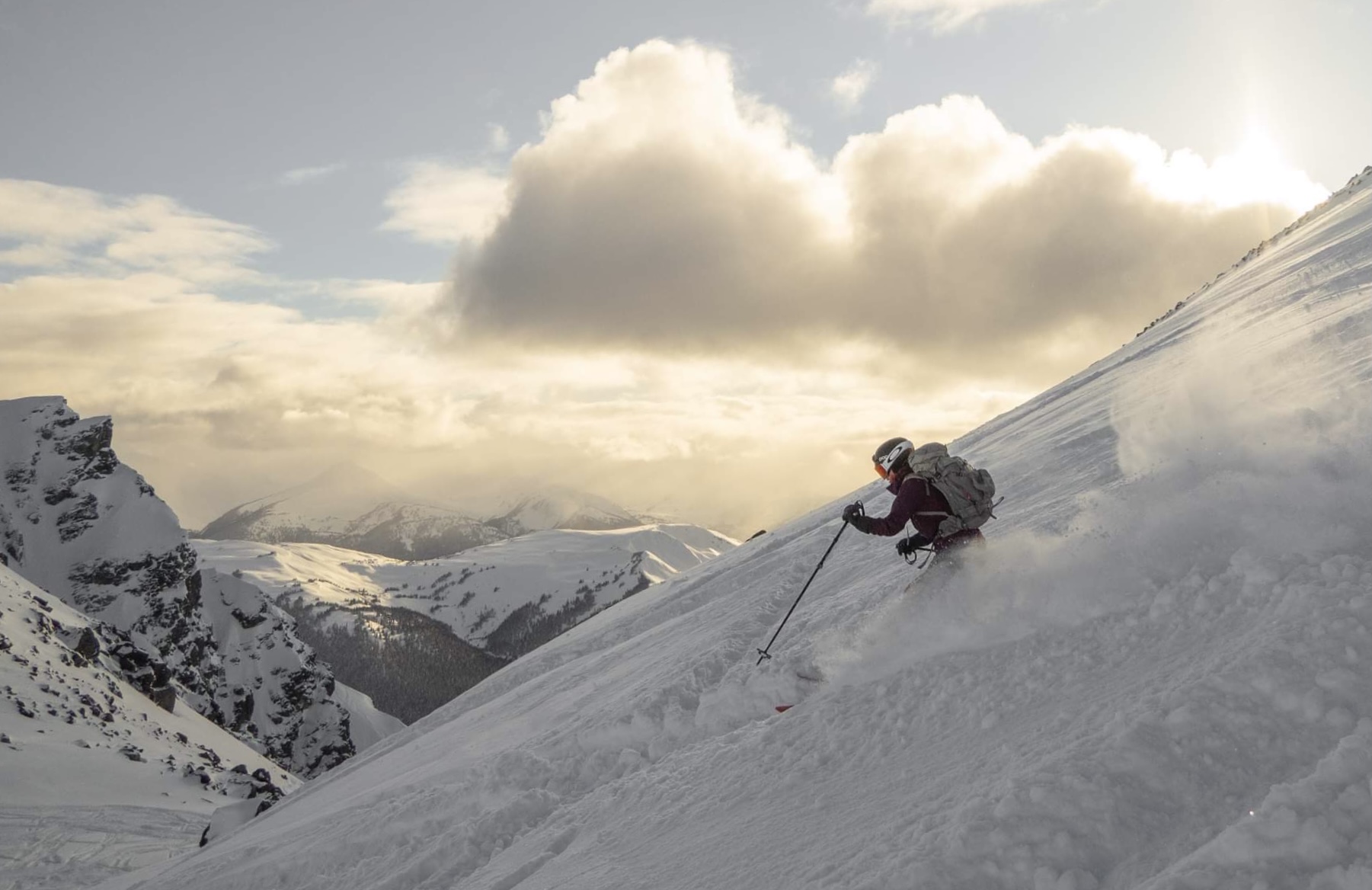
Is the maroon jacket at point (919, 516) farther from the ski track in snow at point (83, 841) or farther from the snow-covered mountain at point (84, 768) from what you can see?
the ski track in snow at point (83, 841)

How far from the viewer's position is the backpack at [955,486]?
816cm

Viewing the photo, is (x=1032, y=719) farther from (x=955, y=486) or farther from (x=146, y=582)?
(x=146, y=582)

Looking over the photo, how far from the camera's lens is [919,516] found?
820cm

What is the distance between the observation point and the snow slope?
12.4ft

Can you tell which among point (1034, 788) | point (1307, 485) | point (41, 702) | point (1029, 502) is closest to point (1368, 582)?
point (1307, 485)

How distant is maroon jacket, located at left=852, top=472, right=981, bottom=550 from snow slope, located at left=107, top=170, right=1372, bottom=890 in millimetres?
406

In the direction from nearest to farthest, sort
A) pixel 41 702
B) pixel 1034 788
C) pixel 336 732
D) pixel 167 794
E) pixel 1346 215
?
pixel 1034 788 < pixel 1346 215 < pixel 167 794 < pixel 41 702 < pixel 336 732

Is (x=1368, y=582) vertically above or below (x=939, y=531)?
below

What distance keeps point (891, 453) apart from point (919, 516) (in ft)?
2.60

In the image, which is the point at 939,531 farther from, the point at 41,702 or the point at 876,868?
the point at 41,702

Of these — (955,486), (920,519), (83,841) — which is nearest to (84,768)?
(83,841)

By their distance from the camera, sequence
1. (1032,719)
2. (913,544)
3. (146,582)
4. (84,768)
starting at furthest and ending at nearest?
(146,582), (84,768), (913,544), (1032,719)

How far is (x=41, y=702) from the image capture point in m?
38.3

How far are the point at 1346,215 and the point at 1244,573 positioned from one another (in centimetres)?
2302
